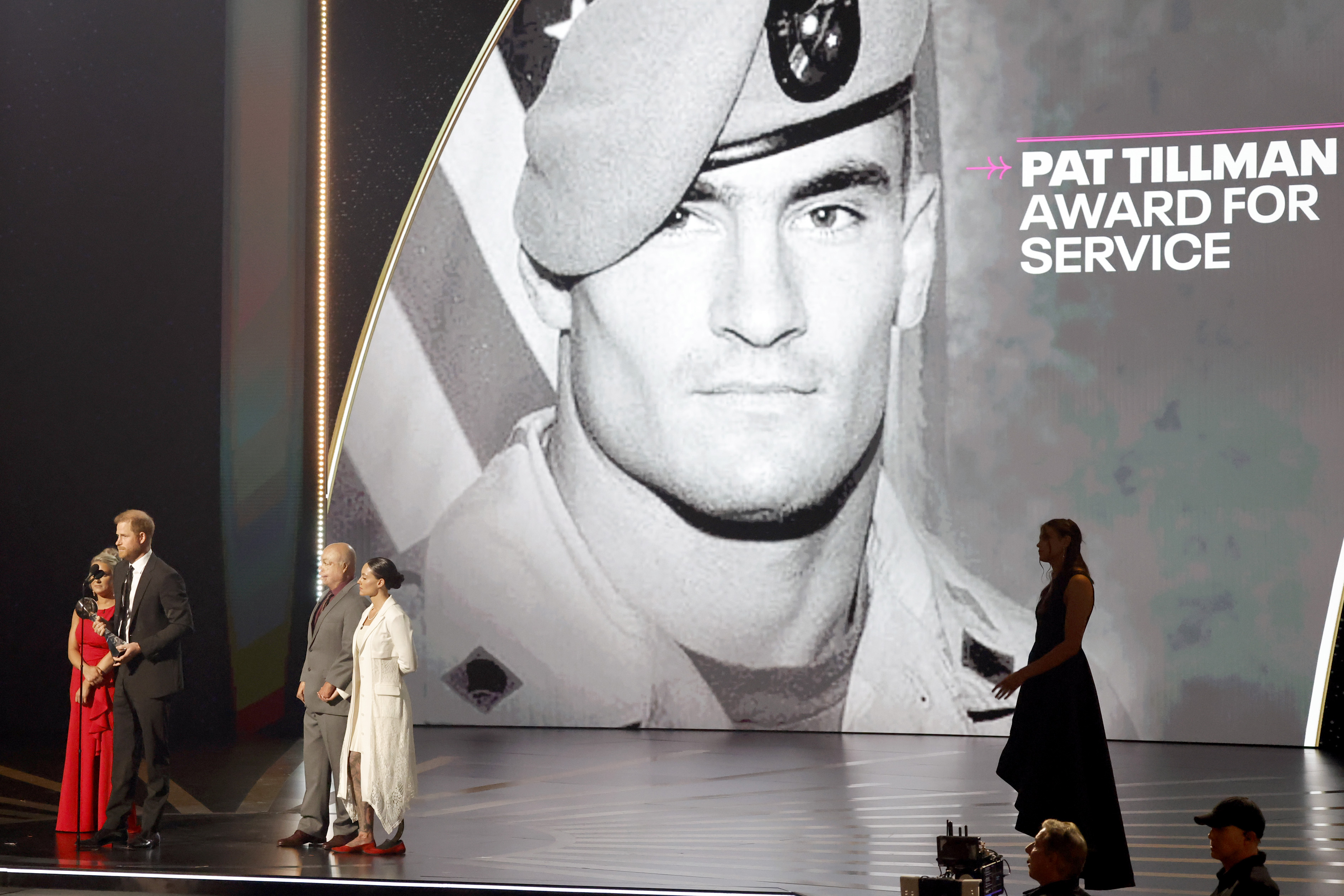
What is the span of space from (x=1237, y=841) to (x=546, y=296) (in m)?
7.15

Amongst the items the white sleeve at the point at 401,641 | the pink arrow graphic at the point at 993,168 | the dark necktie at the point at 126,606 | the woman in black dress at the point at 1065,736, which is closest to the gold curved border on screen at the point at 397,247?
the pink arrow graphic at the point at 993,168

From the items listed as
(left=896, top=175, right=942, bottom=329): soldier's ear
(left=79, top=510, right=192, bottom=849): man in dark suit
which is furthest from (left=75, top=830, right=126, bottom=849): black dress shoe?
(left=896, top=175, right=942, bottom=329): soldier's ear

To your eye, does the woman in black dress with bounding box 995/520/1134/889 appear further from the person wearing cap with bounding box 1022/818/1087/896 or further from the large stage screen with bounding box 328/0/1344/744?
the large stage screen with bounding box 328/0/1344/744

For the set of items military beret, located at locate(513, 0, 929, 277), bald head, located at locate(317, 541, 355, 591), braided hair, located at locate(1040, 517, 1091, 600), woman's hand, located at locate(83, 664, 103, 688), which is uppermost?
military beret, located at locate(513, 0, 929, 277)

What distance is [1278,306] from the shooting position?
29.4 ft

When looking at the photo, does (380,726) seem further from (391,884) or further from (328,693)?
(391,884)

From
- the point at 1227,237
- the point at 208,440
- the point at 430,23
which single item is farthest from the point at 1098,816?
the point at 430,23

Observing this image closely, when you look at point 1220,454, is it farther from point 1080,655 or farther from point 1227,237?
point 1080,655

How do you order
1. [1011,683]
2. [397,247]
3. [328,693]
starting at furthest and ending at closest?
[397,247] → [328,693] → [1011,683]

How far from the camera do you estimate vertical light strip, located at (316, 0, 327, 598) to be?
399 inches

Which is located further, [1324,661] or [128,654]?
[1324,661]

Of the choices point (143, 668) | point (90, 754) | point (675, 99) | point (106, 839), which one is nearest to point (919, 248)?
point (675, 99)

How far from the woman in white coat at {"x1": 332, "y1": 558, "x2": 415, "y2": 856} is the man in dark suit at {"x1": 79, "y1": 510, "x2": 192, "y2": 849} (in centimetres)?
87

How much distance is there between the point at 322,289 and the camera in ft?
33.3
